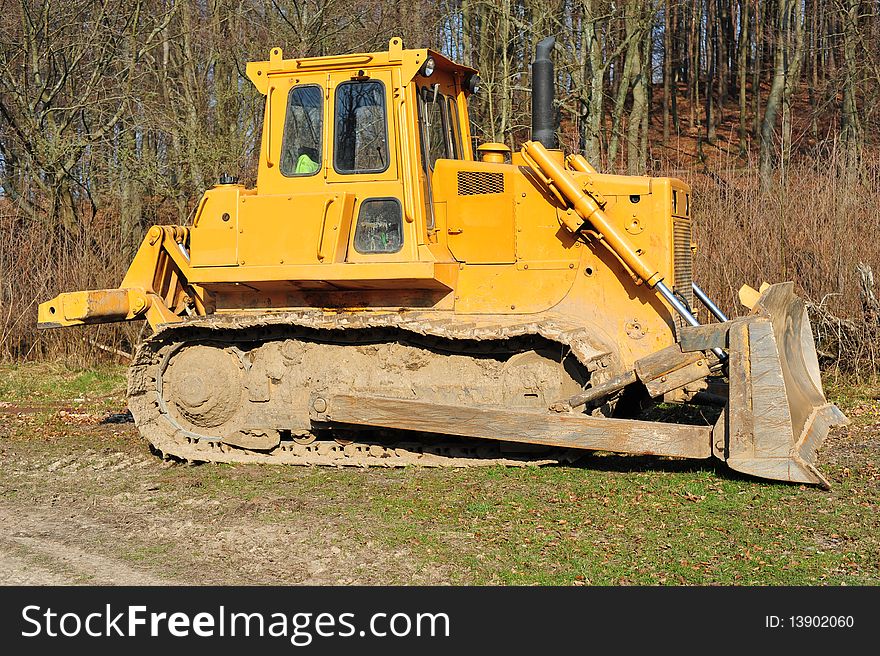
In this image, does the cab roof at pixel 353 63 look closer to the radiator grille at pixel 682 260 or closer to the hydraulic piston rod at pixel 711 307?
the radiator grille at pixel 682 260

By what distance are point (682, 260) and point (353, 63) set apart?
131 inches

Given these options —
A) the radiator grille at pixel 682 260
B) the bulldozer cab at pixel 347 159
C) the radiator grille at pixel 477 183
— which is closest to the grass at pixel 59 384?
the bulldozer cab at pixel 347 159

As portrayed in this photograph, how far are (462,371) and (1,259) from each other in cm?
1100

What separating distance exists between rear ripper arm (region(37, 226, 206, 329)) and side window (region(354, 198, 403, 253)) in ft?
6.17

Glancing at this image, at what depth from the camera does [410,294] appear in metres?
8.71

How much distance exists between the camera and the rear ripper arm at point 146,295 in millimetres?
9414

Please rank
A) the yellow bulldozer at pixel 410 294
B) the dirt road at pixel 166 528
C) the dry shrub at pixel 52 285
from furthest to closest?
the dry shrub at pixel 52 285 < the yellow bulldozer at pixel 410 294 < the dirt road at pixel 166 528

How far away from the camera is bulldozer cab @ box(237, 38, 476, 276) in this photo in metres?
8.41

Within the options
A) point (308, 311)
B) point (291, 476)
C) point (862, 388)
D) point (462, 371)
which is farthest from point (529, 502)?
point (862, 388)

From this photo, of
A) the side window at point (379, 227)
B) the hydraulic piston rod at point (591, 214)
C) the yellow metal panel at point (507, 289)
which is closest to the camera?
the hydraulic piston rod at point (591, 214)

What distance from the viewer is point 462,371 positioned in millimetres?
8492

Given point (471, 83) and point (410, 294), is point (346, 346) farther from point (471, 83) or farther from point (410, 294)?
point (471, 83)

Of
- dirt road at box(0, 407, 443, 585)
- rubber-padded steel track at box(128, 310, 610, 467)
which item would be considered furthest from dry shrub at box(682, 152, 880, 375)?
dirt road at box(0, 407, 443, 585)

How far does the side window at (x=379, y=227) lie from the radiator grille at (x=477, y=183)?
26.0 inches
